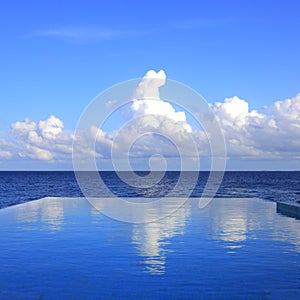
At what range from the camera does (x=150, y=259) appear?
11.3 meters

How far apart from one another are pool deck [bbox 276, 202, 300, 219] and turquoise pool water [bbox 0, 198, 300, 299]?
270 centimetres

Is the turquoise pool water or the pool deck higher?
the pool deck

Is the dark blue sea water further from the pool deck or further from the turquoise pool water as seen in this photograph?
the turquoise pool water

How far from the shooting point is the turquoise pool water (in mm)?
8703

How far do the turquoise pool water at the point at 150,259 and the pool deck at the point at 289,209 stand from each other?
270 cm

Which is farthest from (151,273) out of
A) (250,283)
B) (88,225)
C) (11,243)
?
(88,225)

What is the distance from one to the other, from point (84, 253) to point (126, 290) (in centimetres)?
361

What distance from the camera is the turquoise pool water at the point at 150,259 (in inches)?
343

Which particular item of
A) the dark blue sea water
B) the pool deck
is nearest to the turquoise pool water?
the pool deck

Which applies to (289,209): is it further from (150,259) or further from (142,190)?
(142,190)

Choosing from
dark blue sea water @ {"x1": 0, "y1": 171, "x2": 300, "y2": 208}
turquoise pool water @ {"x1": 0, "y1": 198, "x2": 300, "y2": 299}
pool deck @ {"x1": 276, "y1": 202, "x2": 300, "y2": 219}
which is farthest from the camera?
dark blue sea water @ {"x1": 0, "y1": 171, "x2": 300, "y2": 208}

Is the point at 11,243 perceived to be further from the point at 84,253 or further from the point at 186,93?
the point at 186,93

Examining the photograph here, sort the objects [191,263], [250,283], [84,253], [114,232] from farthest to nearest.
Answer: [114,232], [84,253], [191,263], [250,283]

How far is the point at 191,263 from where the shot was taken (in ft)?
35.8
